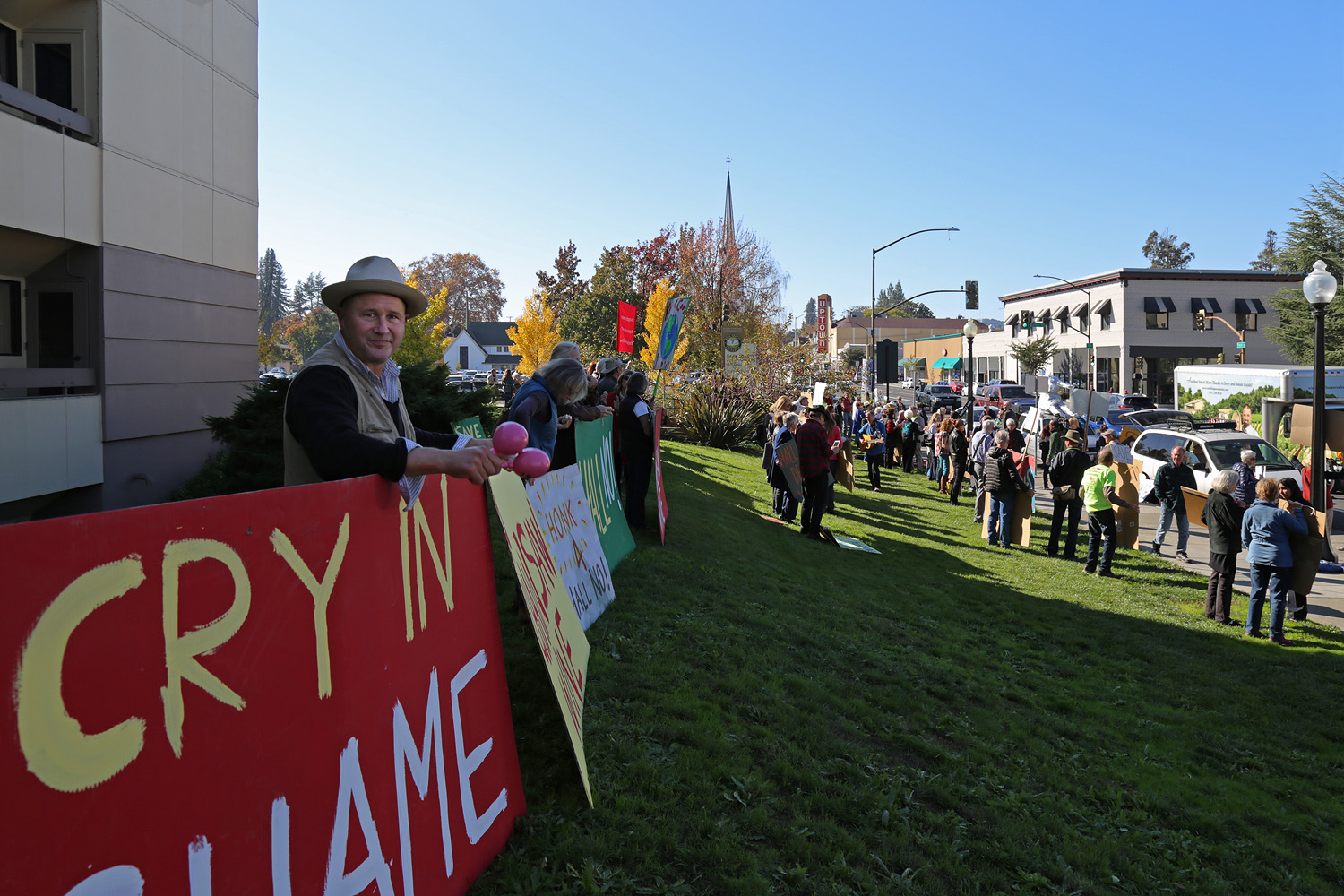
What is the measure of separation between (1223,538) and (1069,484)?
3288mm

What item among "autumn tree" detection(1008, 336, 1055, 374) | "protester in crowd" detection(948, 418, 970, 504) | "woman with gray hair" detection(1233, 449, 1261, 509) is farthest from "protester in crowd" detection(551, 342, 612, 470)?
"autumn tree" detection(1008, 336, 1055, 374)

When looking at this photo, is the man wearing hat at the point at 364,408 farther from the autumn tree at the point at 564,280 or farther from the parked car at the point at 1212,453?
the autumn tree at the point at 564,280

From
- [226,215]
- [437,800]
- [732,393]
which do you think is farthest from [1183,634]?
[732,393]

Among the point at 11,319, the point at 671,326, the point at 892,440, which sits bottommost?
the point at 892,440

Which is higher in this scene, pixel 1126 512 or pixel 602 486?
pixel 602 486

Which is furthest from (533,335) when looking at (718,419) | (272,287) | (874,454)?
(272,287)

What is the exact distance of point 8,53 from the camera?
33.7 ft

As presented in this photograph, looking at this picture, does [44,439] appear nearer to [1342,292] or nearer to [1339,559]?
[1339,559]

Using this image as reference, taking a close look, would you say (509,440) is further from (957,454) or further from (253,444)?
(957,454)

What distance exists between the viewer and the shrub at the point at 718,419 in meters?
23.8

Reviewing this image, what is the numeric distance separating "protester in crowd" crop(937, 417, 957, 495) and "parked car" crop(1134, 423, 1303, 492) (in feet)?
13.2

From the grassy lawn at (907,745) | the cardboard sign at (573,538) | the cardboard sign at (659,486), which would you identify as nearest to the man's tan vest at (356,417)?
the grassy lawn at (907,745)

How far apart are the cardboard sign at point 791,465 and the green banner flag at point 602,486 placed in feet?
15.2

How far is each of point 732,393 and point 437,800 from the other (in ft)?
75.5
